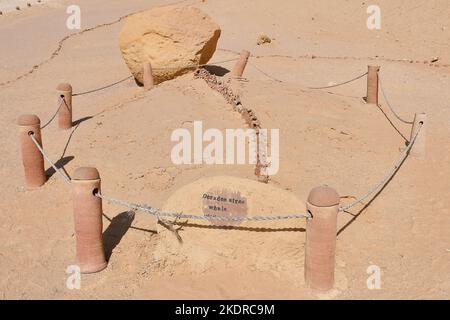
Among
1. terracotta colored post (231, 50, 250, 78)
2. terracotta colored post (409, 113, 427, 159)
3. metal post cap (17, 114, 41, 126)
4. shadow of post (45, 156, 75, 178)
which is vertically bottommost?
shadow of post (45, 156, 75, 178)

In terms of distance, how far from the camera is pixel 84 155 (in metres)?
7.76

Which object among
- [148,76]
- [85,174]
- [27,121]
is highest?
[85,174]

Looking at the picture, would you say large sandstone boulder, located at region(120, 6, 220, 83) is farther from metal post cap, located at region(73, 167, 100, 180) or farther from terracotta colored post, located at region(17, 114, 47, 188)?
metal post cap, located at region(73, 167, 100, 180)

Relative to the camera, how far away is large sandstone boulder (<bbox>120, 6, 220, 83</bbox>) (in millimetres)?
9766

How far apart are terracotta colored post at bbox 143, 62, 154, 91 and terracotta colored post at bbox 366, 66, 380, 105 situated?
4.10 metres

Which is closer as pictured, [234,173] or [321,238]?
[321,238]

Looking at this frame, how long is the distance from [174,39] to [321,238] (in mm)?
6222

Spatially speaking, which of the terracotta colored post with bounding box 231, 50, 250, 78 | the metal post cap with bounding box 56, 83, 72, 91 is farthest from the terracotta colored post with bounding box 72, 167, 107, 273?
the terracotta colored post with bounding box 231, 50, 250, 78

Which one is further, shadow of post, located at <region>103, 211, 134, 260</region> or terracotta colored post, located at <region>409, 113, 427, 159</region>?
terracotta colored post, located at <region>409, 113, 427, 159</region>

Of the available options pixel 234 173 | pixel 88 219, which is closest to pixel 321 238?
pixel 88 219

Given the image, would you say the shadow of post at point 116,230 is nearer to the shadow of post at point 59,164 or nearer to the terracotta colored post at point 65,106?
the shadow of post at point 59,164

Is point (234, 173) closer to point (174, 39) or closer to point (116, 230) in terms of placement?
point (116, 230)

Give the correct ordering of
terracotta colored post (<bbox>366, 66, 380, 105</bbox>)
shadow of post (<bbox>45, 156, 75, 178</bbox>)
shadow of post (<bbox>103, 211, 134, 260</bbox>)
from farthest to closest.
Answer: terracotta colored post (<bbox>366, 66, 380, 105</bbox>) < shadow of post (<bbox>45, 156, 75, 178</bbox>) < shadow of post (<bbox>103, 211, 134, 260</bbox>)

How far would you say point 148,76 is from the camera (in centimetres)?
973
